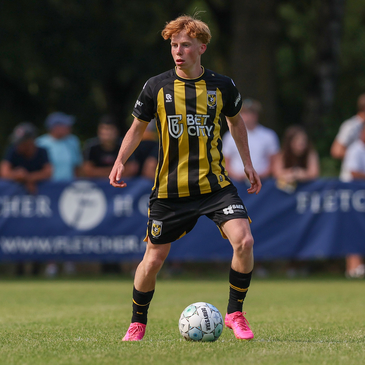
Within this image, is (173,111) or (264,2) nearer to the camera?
(173,111)

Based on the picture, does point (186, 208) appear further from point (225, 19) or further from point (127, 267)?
point (225, 19)

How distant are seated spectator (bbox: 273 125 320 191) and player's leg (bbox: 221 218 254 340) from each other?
6.32m

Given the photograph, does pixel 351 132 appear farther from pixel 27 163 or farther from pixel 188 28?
pixel 188 28

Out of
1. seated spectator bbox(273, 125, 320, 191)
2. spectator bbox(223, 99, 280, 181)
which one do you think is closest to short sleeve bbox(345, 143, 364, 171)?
seated spectator bbox(273, 125, 320, 191)

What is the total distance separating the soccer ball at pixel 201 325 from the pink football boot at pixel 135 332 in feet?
1.10

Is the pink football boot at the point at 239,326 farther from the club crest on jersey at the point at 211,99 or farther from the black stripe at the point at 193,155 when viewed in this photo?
the club crest on jersey at the point at 211,99

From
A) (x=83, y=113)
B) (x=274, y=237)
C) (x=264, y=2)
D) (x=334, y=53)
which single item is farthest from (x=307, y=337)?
(x=83, y=113)

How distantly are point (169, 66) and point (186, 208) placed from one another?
14.9 metres

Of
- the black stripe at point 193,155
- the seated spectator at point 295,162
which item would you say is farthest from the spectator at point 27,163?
the black stripe at point 193,155

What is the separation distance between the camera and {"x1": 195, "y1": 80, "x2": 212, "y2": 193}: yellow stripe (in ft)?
18.0

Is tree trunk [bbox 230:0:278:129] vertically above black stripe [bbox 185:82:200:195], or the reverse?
tree trunk [bbox 230:0:278:129]

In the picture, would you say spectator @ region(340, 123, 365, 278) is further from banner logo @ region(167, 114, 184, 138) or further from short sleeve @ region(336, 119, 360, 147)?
banner logo @ region(167, 114, 184, 138)

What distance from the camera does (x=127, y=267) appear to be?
12.8 meters

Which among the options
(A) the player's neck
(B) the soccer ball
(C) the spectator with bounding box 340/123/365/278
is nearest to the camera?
(B) the soccer ball
